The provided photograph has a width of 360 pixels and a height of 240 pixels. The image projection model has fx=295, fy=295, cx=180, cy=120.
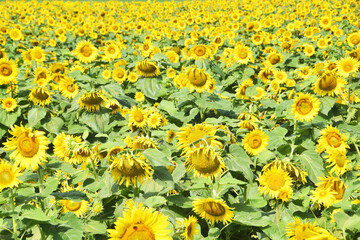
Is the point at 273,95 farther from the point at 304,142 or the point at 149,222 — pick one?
the point at 149,222

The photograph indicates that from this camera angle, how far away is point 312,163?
282 centimetres

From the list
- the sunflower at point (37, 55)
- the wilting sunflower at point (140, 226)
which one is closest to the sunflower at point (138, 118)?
the wilting sunflower at point (140, 226)

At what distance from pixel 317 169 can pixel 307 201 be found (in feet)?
1.38

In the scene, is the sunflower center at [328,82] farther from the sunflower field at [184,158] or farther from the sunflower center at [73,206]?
the sunflower center at [73,206]

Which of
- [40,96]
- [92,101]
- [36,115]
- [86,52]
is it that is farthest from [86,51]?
[92,101]

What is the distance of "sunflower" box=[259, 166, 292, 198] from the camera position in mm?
2533

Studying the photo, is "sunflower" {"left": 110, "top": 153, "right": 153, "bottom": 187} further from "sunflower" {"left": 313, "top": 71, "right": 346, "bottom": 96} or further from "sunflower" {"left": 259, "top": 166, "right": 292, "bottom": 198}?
"sunflower" {"left": 313, "top": 71, "right": 346, "bottom": 96}

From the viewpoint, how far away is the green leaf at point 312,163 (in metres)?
2.75

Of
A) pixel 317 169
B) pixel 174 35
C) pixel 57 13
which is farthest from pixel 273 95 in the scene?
pixel 57 13

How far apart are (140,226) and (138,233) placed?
0.12 feet

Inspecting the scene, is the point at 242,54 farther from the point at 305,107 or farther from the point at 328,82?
the point at 305,107

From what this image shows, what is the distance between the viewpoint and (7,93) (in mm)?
4727

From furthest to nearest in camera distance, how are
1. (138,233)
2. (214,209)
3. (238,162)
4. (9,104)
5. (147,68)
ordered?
(147,68) < (9,104) < (238,162) < (214,209) < (138,233)

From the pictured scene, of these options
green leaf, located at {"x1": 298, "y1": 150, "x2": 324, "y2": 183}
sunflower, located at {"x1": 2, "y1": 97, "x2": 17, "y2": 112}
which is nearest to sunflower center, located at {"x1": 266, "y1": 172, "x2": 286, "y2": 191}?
green leaf, located at {"x1": 298, "y1": 150, "x2": 324, "y2": 183}
